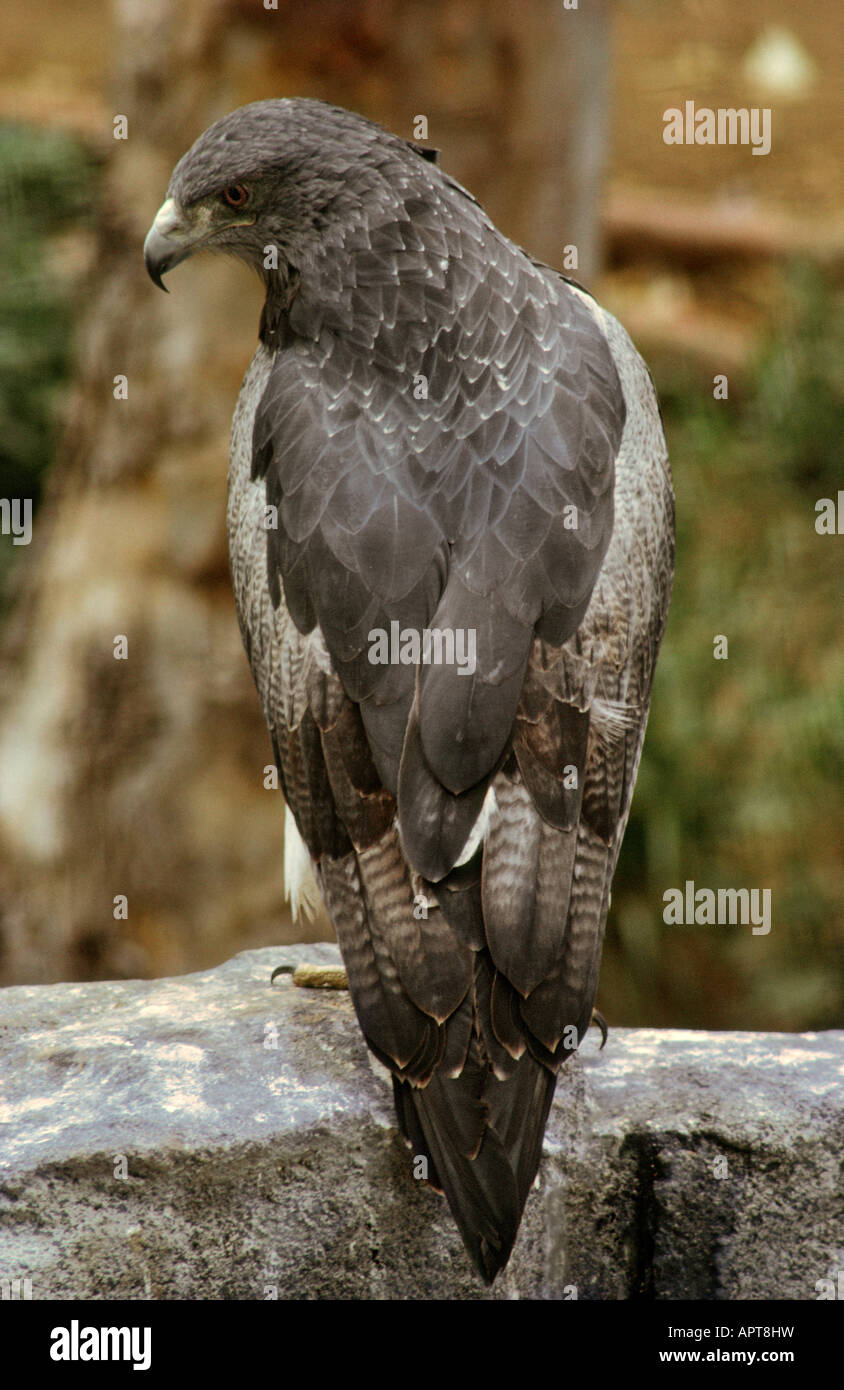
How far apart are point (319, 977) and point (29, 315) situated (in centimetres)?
587

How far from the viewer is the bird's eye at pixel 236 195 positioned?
388cm

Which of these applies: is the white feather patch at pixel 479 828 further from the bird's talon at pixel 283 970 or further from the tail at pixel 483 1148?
the bird's talon at pixel 283 970

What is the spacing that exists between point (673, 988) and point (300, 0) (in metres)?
5.06

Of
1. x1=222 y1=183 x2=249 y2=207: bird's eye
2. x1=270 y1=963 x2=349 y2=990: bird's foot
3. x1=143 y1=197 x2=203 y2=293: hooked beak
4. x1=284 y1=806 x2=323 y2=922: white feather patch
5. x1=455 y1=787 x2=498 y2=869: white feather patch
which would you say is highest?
x1=222 y1=183 x2=249 y2=207: bird's eye

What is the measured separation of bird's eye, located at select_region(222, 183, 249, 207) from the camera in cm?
388

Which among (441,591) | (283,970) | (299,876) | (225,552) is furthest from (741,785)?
(441,591)

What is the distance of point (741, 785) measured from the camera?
7941mm

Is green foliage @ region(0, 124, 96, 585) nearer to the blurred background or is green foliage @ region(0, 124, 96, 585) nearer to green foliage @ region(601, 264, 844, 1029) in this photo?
the blurred background

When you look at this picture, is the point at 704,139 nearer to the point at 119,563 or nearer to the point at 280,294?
the point at 119,563

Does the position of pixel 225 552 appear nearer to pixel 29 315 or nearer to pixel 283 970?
pixel 283 970

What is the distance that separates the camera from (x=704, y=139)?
586 inches

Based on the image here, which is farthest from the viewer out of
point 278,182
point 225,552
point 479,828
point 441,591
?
point 225,552

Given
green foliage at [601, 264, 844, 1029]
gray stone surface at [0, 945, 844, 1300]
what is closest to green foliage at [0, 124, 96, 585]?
green foliage at [601, 264, 844, 1029]

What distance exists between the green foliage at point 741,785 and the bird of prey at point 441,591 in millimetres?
4024
